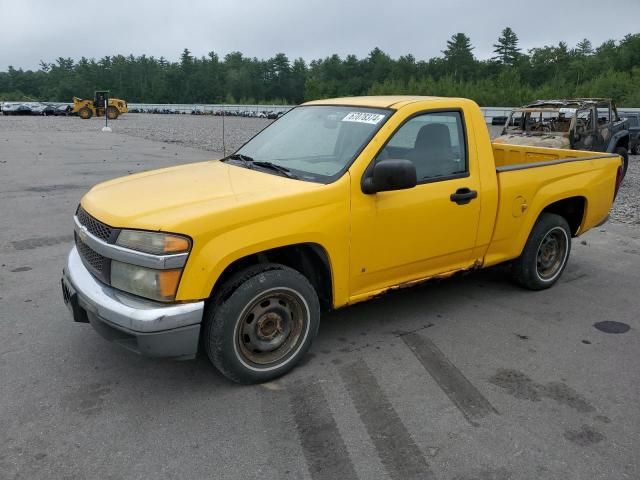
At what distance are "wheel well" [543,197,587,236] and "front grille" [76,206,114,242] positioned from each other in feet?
13.2

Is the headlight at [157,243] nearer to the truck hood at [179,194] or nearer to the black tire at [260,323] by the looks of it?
the truck hood at [179,194]

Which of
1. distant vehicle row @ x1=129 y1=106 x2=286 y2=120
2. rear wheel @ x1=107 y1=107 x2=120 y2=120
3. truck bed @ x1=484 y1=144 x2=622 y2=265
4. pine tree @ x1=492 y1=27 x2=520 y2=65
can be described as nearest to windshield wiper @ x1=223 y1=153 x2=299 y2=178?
A: truck bed @ x1=484 y1=144 x2=622 y2=265

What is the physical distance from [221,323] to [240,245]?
48 centimetres

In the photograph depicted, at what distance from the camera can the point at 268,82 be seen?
126 metres

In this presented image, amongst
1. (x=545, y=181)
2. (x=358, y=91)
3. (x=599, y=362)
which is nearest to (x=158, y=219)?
(x=599, y=362)

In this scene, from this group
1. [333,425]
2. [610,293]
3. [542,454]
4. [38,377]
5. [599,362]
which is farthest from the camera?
[610,293]

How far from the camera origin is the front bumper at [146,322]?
10.1 ft

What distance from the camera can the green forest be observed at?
73.6 meters

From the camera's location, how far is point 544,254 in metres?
5.43

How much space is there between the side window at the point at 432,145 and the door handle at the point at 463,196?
0.16 m

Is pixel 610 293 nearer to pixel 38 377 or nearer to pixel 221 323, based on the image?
pixel 221 323

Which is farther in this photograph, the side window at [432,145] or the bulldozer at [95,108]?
the bulldozer at [95,108]

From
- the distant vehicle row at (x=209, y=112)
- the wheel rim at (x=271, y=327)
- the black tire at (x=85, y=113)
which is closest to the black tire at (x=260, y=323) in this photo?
the wheel rim at (x=271, y=327)

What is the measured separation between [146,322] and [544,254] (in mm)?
3959
